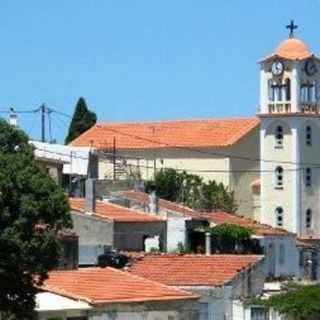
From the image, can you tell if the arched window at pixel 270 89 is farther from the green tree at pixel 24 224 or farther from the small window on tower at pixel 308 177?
the green tree at pixel 24 224

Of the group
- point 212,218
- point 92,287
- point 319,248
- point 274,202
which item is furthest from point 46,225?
point 274,202

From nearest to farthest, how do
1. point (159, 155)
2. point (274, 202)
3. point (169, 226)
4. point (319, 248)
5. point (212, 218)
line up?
1. point (169, 226)
2. point (212, 218)
3. point (319, 248)
4. point (274, 202)
5. point (159, 155)

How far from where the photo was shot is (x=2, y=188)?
41.1 m

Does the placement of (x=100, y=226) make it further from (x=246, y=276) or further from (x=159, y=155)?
(x=159, y=155)

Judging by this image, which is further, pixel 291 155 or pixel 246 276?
pixel 291 155


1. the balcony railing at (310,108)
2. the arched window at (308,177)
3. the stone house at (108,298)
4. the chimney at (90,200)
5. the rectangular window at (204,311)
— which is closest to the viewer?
the stone house at (108,298)

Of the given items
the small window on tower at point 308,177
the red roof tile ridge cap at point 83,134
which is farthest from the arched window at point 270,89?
the red roof tile ridge cap at point 83,134

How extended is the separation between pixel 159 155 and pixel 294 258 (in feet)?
138

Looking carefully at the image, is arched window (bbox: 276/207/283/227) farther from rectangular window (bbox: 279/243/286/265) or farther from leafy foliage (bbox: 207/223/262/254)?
leafy foliage (bbox: 207/223/262/254)

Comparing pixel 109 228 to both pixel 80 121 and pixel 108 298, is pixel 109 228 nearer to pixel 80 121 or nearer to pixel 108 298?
pixel 108 298

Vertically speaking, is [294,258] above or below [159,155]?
below

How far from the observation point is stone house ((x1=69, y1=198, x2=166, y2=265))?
203 ft

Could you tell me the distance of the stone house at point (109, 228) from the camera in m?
61.9

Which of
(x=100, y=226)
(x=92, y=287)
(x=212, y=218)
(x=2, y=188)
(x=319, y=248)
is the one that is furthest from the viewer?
(x=319, y=248)
